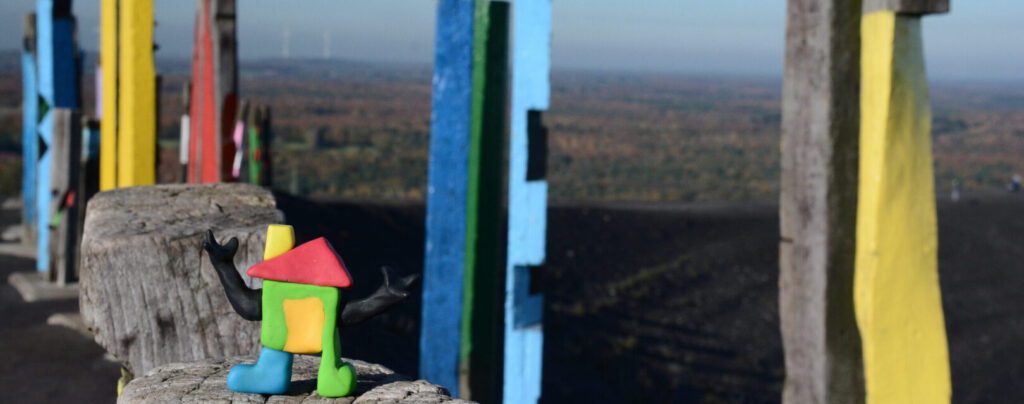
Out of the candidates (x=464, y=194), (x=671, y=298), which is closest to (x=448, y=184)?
(x=464, y=194)

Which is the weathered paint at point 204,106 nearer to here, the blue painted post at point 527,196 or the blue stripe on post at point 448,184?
the blue stripe on post at point 448,184

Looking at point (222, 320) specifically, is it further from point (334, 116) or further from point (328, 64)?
point (328, 64)

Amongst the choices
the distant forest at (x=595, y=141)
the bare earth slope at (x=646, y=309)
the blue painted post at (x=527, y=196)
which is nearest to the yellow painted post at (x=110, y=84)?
the bare earth slope at (x=646, y=309)

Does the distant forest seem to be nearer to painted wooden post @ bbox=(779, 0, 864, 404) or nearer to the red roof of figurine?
painted wooden post @ bbox=(779, 0, 864, 404)

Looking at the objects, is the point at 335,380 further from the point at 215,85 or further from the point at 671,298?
the point at 671,298

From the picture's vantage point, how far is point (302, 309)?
2404 mm

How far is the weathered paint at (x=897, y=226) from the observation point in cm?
306

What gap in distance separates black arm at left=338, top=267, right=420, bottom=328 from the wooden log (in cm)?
68

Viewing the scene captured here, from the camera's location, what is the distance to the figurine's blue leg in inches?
92.6

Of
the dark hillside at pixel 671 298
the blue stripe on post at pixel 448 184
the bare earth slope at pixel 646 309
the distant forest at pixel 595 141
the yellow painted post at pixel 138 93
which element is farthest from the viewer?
the distant forest at pixel 595 141

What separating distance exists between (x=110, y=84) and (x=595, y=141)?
4503 cm

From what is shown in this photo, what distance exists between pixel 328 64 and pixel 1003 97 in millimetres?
73967

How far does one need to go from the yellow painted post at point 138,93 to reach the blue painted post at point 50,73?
5.61 ft

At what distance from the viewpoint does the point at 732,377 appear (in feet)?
25.0
